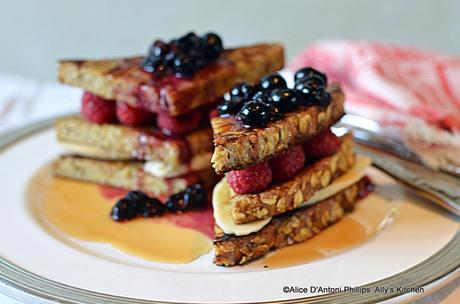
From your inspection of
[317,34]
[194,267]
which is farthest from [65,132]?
[317,34]

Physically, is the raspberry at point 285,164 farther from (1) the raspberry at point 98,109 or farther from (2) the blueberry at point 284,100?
(1) the raspberry at point 98,109

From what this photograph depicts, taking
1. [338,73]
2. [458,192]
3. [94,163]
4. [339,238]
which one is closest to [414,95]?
[338,73]

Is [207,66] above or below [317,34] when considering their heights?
above

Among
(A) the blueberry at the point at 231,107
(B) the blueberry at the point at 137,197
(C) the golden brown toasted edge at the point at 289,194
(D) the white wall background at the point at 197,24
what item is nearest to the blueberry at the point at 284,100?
(A) the blueberry at the point at 231,107

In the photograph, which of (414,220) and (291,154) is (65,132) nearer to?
(291,154)

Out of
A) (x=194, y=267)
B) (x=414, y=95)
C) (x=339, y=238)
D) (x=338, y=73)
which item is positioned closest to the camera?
(x=194, y=267)

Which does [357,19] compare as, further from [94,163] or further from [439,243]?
[439,243]

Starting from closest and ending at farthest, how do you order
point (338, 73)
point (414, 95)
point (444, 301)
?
point (444, 301) < point (414, 95) < point (338, 73)

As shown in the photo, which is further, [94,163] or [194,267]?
[94,163]
